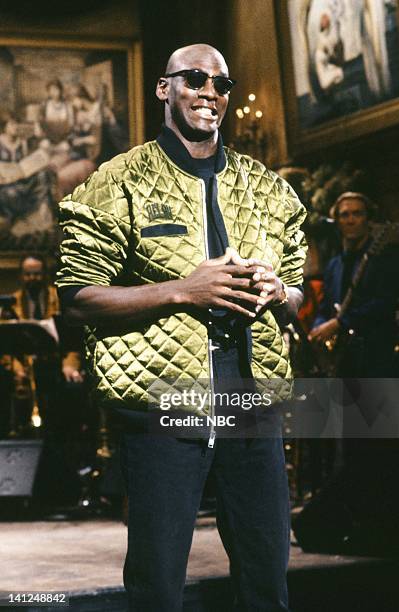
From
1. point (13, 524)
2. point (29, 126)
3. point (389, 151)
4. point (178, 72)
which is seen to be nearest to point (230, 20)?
point (29, 126)

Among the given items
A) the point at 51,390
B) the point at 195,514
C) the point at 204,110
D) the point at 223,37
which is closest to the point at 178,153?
the point at 204,110

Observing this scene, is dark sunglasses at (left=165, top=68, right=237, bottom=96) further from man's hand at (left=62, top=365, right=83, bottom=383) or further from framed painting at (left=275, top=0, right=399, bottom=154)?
man's hand at (left=62, top=365, right=83, bottom=383)

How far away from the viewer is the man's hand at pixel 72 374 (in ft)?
22.7

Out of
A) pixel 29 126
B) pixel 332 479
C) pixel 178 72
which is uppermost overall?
pixel 29 126

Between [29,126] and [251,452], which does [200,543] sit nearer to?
[251,452]

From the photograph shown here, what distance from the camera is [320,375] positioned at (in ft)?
17.9

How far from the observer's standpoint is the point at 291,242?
88.0 inches

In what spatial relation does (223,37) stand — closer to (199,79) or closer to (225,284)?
(199,79)

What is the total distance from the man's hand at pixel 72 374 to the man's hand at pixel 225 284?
5.04 meters

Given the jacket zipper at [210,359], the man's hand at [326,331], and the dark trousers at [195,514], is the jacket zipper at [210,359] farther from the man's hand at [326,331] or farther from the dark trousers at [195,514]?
the man's hand at [326,331]

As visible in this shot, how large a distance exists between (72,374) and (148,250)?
5.02 meters

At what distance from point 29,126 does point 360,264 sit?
7307mm

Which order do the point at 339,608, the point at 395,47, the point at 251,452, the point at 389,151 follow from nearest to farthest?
the point at 251,452
the point at 339,608
the point at 395,47
the point at 389,151

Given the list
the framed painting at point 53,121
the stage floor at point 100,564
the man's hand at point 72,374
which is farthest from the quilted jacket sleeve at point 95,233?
the framed painting at point 53,121
